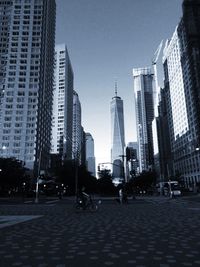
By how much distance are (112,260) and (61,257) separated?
1257 millimetres

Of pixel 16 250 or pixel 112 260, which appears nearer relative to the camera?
pixel 112 260

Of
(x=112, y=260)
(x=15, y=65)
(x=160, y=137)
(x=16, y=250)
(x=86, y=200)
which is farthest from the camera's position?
(x=160, y=137)

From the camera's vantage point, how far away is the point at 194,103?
11856 centimetres

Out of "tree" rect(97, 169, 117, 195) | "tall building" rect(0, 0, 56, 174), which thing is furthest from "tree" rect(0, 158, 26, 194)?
"tall building" rect(0, 0, 56, 174)

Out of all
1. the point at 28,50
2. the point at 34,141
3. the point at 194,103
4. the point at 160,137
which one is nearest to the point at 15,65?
the point at 28,50

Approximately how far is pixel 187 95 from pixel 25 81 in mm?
84748

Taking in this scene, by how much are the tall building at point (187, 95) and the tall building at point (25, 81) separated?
74.2m

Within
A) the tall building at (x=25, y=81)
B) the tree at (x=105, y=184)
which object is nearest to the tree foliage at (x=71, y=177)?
the tree at (x=105, y=184)

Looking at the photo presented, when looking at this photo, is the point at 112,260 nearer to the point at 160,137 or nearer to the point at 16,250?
the point at 16,250

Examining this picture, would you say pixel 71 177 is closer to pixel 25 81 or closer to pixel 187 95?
pixel 25 81

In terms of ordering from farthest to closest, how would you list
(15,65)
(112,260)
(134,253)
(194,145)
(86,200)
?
1. (15,65)
2. (194,145)
3. (86,200)
4. (134,253)
5. (112,260)

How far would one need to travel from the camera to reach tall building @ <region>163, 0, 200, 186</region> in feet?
386

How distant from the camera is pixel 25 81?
12594 centimetres

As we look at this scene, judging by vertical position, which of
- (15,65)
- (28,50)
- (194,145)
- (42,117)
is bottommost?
(194,145)
